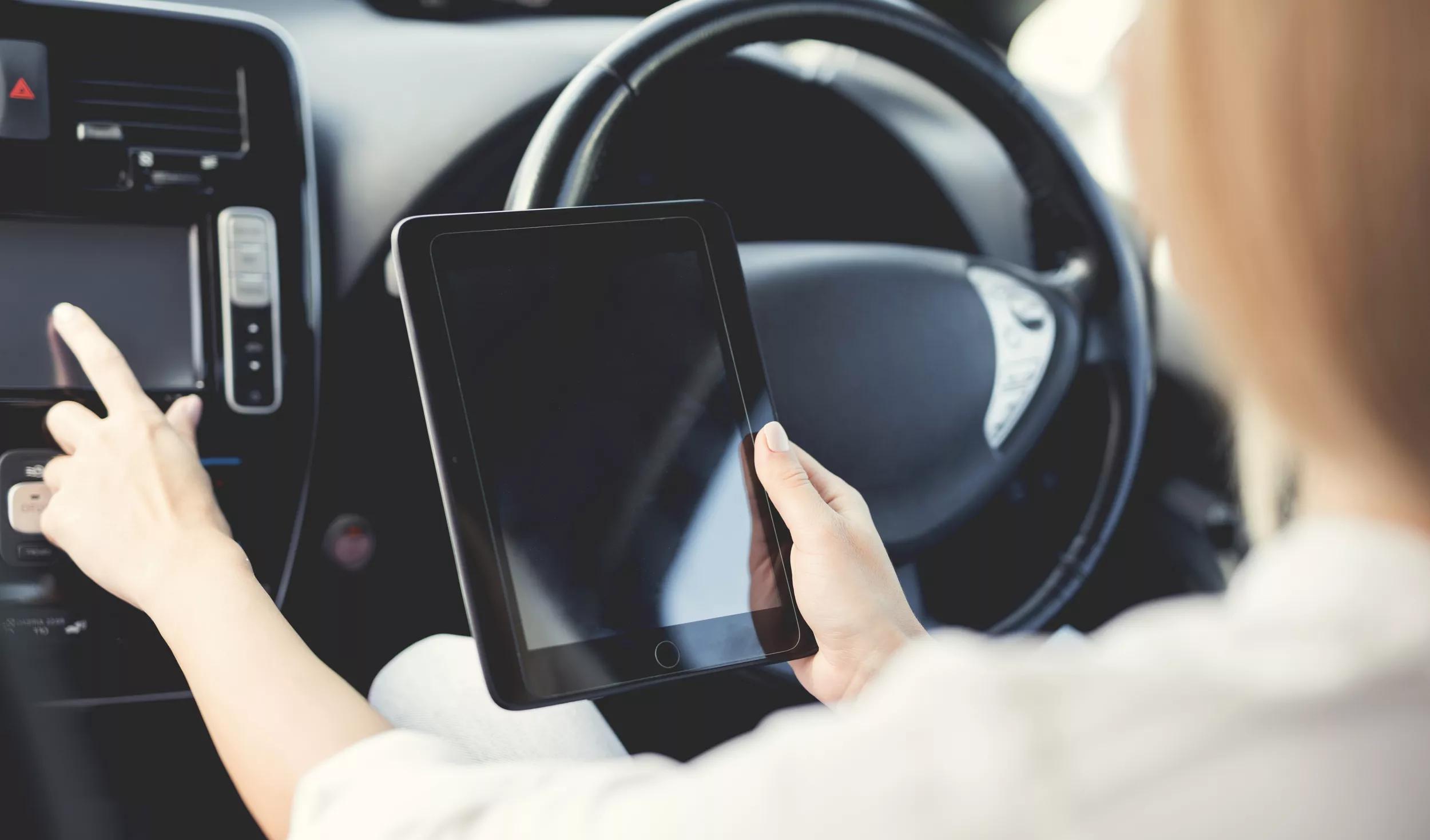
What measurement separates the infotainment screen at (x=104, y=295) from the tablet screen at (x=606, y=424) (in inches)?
8.7

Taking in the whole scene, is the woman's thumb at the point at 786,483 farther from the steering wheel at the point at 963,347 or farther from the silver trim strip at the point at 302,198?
the silver trim strip at the point at 302,198

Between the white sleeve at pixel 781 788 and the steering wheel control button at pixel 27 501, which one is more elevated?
the white sleeve at pixel 781 788

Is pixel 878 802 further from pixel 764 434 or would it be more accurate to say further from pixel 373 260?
pixel 373 260

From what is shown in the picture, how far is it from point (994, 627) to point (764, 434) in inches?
15.2

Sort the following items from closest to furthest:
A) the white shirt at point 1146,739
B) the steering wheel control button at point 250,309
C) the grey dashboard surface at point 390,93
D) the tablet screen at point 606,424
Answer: the white shirt at point 1146,739 → the tablet screen at point 606,424 → the steering wheel control button at point 250,309 → the grey dashboard surface at point 390,93

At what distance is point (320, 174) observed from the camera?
0.87 meters

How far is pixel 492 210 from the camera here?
2.62 ft

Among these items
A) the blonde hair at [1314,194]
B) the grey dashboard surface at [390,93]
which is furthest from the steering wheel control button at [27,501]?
the blonde hair at [1314,194]

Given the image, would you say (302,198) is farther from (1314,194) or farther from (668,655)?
(1314,194)

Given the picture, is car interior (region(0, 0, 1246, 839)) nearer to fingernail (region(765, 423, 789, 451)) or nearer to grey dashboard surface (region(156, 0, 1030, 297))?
grey dashboard surface (region(156, 0, 1030, 297))

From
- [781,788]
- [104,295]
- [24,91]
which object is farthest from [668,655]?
[24,91]

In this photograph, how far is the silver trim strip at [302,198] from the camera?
2.38 feet

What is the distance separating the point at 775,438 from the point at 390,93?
467mm

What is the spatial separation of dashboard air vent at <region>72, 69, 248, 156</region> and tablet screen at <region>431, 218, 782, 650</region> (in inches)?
9.3
